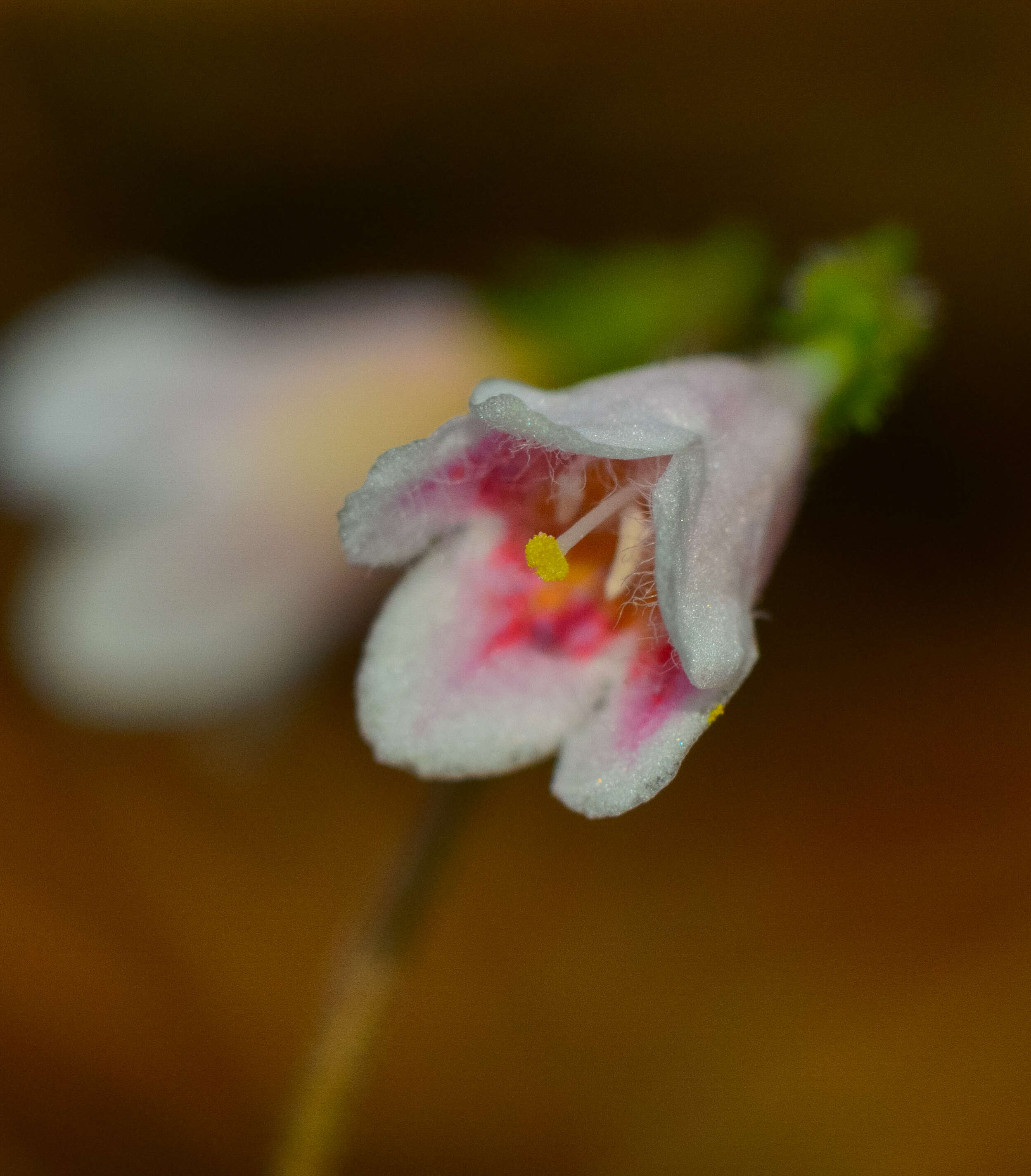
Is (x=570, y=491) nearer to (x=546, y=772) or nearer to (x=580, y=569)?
(x=580, y=569)

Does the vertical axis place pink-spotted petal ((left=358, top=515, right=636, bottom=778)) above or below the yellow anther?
below

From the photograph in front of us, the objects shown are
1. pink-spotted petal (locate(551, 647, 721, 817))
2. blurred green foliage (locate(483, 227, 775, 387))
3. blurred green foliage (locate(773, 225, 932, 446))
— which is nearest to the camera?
pink-spotted petal (locate(551, 647, 721, 817))

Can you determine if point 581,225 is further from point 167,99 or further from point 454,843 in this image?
point 454,843

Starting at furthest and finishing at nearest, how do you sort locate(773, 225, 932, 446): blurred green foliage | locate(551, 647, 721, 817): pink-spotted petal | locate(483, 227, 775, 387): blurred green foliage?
1. locate(483, 227, 775, 387): blurred green foliage
2. locate(773, 225, 932, 446): blurred green foliage
3. locate(551, 647, 721, 817): pink-spotted petal

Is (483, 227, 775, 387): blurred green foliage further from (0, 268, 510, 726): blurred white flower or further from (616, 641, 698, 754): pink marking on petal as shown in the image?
(616, 641, 698, 754): pink marking on petal

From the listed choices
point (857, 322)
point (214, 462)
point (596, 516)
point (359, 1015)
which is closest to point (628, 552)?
point (596, 516)

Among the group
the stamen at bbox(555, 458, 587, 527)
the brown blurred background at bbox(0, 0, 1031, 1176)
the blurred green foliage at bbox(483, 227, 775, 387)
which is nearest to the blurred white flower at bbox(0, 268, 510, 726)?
the blurred green foliage at bbox(483, 227, 775, 387)

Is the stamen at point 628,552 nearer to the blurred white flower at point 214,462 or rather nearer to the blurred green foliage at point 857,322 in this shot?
the blurred green foliage at point 857,322
